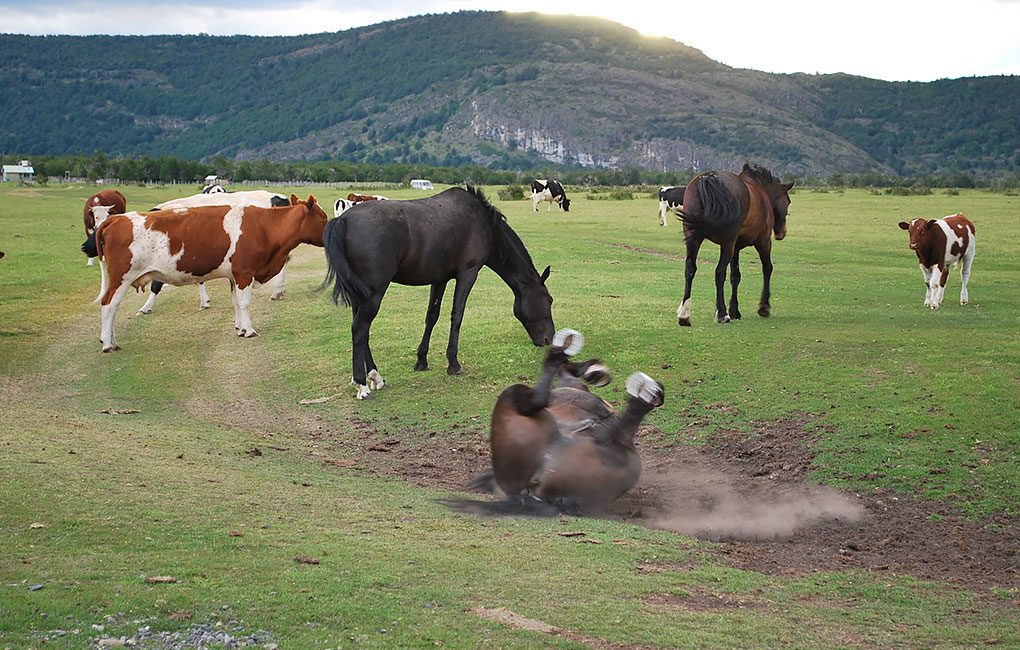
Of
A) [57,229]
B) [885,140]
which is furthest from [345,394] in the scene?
[885,140]

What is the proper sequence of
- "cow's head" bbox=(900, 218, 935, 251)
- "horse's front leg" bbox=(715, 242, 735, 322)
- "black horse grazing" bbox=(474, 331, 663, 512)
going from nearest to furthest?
"black horse grazing" bbox=(474, 331, 663, 512)
"horse's front leg" bbox=(715, 242, 735, 322)
"cow's head" bbox=(900, 218, 935, 251)

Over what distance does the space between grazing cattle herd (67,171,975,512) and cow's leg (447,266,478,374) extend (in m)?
0.02

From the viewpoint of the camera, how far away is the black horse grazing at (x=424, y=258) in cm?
1280

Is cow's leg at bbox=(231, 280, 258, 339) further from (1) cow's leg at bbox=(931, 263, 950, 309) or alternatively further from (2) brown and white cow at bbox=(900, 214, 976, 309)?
(1) cow's leg at bbox=(931, 263, 950, 309)

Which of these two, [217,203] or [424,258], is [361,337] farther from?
[217,203]

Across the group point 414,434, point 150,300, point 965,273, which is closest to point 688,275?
point 414,434

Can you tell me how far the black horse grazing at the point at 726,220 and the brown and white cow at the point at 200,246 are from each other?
232 inches

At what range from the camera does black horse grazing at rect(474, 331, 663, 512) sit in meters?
7.98

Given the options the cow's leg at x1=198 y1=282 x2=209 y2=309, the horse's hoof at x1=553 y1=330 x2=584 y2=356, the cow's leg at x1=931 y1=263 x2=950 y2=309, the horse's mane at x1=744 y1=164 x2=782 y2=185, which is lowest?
the cow's leg at x1=198 y1=282 x2=209 y2=309

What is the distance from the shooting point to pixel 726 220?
15.3 metres

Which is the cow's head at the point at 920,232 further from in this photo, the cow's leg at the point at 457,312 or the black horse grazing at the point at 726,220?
the cow's leg at the point at 457,312

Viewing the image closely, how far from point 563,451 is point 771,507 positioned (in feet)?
5.96

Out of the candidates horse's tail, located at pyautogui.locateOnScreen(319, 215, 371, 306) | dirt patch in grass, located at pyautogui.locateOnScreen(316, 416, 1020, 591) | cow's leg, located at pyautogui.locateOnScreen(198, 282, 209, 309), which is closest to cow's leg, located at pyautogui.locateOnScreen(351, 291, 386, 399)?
horse's tail, located at pyautogui.locateOnScreen(319, 215, 371, 306)

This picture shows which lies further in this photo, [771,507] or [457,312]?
[457,312]
